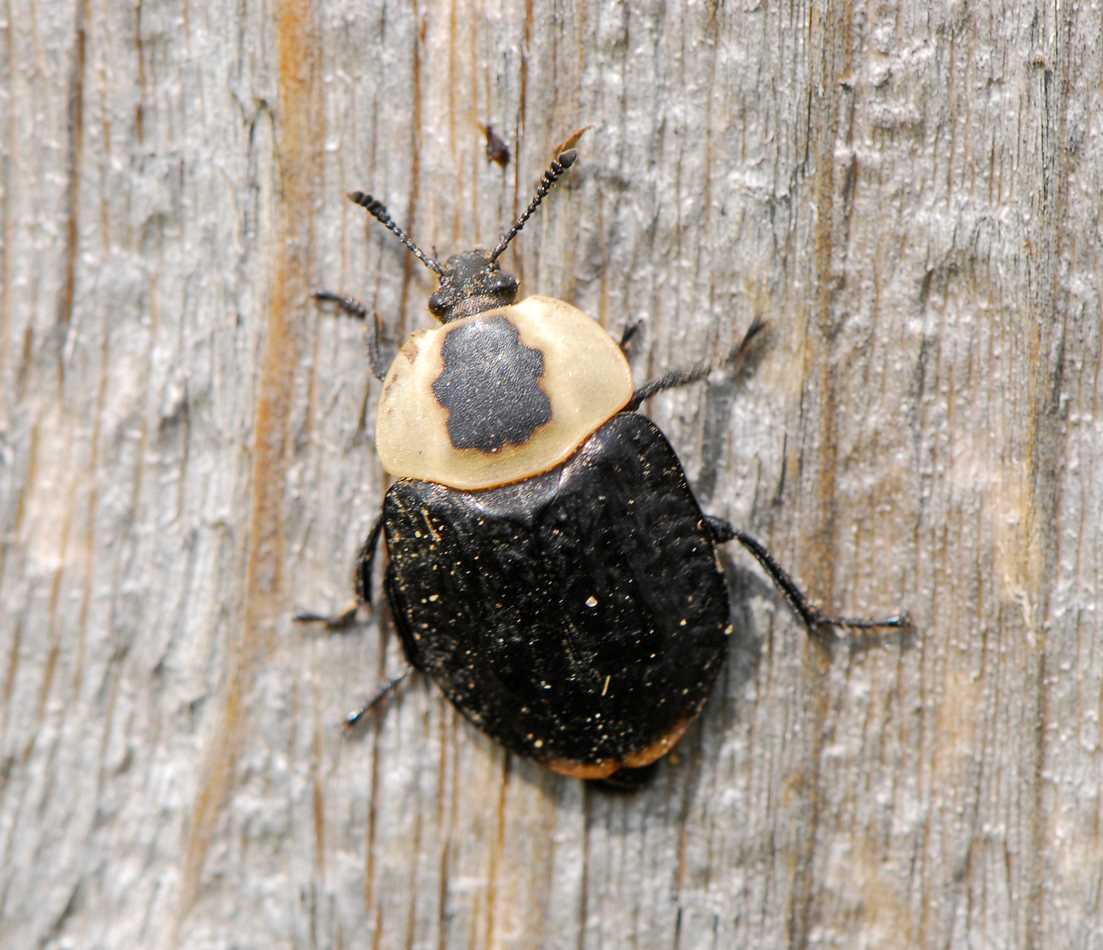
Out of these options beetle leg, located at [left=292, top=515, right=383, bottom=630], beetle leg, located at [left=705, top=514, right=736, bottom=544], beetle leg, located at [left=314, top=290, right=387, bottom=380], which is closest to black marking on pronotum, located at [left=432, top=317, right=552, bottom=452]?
beetle leg, located at [left=314, top=290, right=387, bottom=380]

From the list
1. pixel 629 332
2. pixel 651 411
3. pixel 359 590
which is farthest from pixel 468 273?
pixel 359 590

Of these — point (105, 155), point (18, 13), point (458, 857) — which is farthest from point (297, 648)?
point (18, 13)

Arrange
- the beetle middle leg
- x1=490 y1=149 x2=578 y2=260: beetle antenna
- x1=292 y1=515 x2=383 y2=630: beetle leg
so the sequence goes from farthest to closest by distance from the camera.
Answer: x1=292 y1=515 x2=383 y2=630: beetle leg < the beetle middle leg < x1=490 y1=149 x2=578 y2=260: beetle antenna

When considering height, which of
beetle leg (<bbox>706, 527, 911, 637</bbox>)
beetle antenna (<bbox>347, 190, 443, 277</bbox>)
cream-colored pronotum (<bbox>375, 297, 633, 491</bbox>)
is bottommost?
beetle leg (<bbox>706, 527, 911, 637</bbox>)

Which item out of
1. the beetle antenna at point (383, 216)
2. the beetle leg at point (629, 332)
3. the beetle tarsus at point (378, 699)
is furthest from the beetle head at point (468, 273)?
the beetle tarsus at point (378, 699)

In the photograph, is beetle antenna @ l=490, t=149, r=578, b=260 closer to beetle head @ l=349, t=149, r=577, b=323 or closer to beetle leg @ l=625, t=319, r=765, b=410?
beetle head @ l=349, t=149, r=577, b=323
